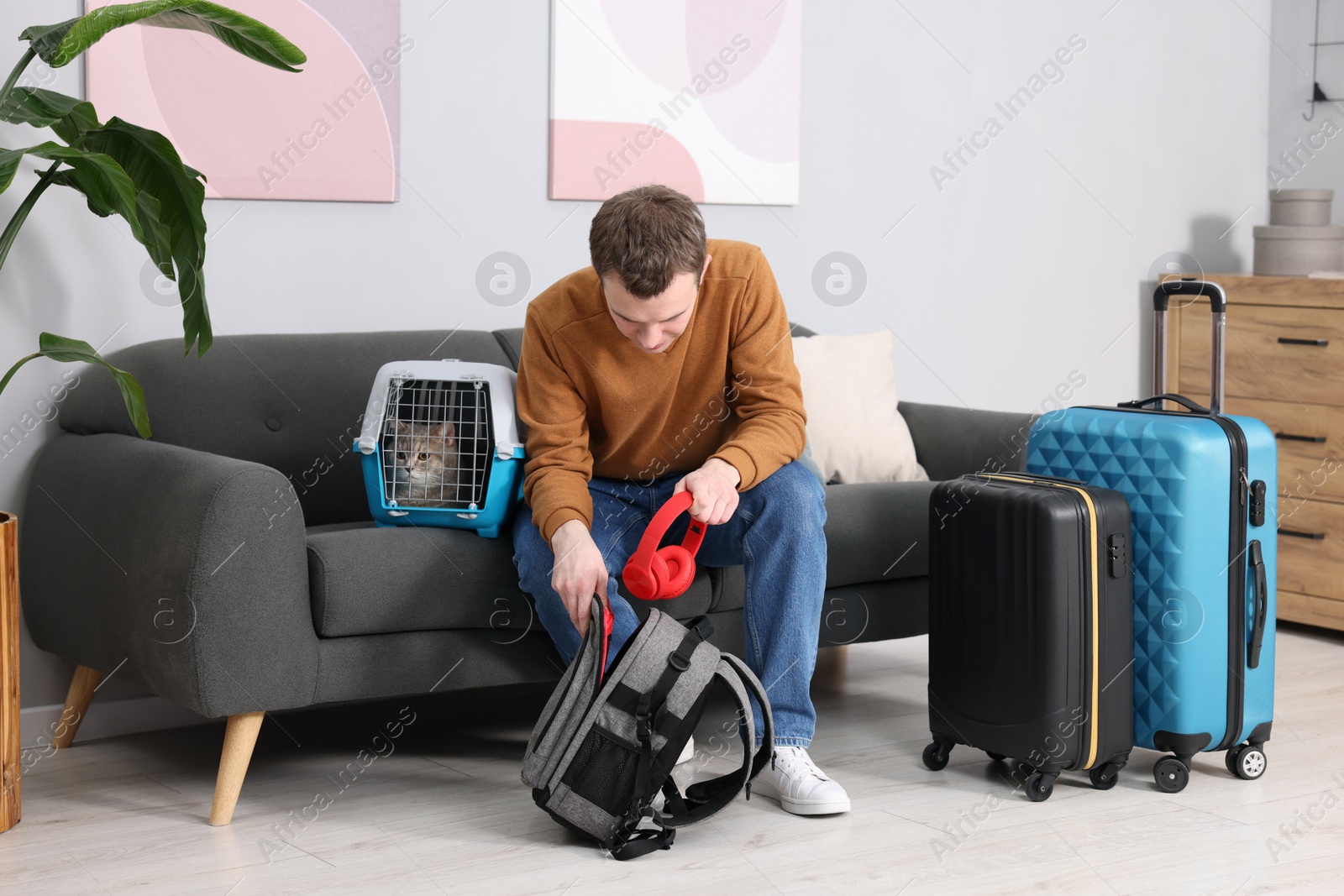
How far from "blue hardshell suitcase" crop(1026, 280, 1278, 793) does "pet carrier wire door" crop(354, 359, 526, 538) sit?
0.99 meters

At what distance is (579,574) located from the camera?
1929mm

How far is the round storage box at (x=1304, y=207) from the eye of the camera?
11.8ft

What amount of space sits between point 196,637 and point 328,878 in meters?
0.40

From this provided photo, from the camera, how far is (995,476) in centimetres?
225

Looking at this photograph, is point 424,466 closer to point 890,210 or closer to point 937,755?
point 937,755

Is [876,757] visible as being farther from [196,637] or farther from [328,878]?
[196,637]

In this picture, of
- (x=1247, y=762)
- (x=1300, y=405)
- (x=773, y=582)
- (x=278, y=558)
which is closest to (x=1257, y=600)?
(x=1247, y=762)

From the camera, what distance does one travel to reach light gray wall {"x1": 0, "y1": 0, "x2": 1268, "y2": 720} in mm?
2533

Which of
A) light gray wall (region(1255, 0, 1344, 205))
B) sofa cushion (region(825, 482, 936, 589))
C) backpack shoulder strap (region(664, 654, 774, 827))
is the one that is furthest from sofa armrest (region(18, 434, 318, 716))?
light gray wall (region(1255, 0, 1344, 205))

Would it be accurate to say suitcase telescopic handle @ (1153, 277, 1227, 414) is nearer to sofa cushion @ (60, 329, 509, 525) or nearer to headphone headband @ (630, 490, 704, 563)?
headphone headband @ (630, 490, 704, 563)

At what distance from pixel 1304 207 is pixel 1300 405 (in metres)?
0.59

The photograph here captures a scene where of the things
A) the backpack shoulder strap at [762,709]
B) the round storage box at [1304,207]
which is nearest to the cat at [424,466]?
the backpack shoulder strap at [762,709]

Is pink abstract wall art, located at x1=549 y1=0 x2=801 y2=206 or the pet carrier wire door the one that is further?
pink abstract wall art, located at x1=549 y1=0 x2=801 y2=206

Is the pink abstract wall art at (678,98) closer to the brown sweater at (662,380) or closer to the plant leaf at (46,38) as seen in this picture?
the brown sweater at (662,380)
